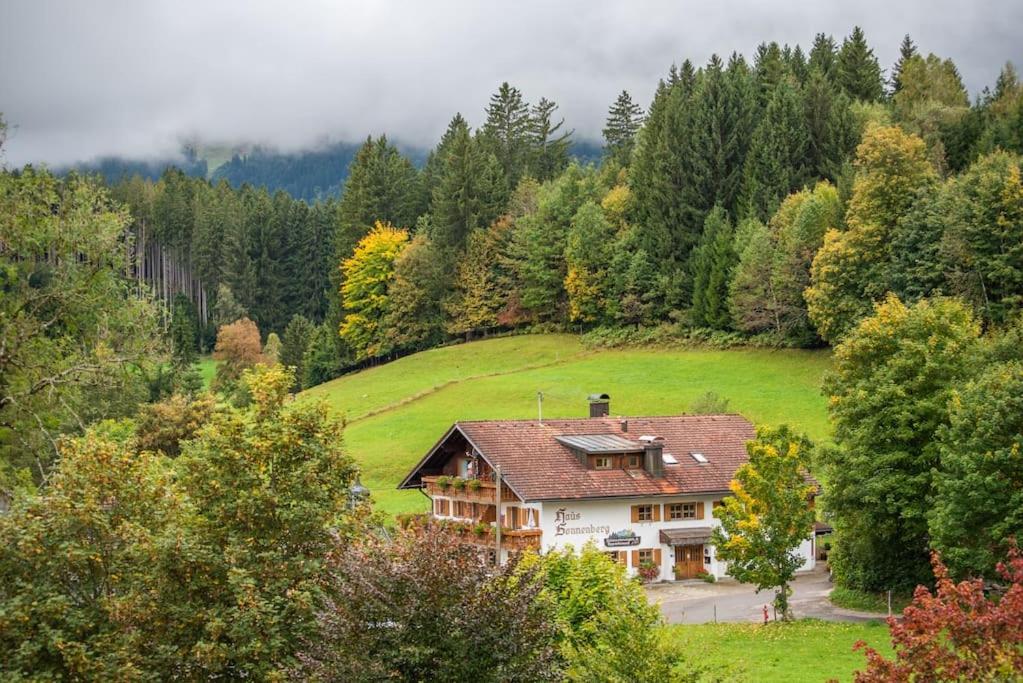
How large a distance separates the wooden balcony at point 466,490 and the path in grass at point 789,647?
1260 cm

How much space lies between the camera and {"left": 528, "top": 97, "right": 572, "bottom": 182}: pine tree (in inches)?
5354

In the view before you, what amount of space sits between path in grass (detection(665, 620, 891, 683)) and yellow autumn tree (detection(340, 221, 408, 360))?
76073 millimetres

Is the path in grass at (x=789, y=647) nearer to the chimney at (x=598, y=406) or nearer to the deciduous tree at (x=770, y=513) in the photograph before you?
the deciduous tree at (x=770, y=513)

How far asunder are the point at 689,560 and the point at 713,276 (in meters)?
41.7

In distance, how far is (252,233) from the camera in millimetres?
145375

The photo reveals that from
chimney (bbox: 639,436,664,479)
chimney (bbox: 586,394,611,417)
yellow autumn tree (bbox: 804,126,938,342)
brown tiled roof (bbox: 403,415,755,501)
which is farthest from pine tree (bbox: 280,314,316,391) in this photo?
chimney (bbox: 639,436,664,479)

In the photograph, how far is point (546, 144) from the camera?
14000 centimetres

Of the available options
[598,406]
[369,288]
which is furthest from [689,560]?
[369,288]

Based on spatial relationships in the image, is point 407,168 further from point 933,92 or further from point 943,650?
point 943,650

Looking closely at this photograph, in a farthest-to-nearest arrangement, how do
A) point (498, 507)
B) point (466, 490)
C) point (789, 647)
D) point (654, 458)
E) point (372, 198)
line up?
point (372, 198) → point (654, 458) → point (466, 490) → point (498, 507) → point (789, 647)

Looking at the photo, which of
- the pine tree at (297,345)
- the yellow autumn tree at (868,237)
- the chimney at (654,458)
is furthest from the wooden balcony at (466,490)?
the pine tree at (297,345)

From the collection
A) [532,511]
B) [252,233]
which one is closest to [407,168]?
[252,233]

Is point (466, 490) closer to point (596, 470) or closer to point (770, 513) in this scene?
point (596, 470)

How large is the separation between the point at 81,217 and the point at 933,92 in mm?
91785
